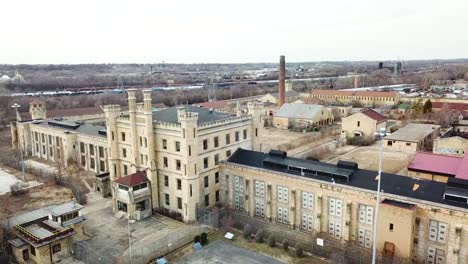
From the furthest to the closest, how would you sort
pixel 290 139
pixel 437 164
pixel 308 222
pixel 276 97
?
pixel 276 97, pixel 290 139, pixel 437 164, pixel 308 222

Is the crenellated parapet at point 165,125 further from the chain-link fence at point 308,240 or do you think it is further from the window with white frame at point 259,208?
the window with white frame at point 259,208

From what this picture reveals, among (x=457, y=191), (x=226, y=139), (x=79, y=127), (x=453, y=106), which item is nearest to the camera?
(x=457, y=191)

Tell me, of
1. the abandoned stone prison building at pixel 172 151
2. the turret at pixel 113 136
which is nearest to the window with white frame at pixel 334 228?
the abandoned stone prison building at pixel 172 151

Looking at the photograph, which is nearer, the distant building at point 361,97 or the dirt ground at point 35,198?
the dirt ground at point 35,198

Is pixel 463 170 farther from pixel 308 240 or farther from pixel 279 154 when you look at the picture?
pixel 279 154

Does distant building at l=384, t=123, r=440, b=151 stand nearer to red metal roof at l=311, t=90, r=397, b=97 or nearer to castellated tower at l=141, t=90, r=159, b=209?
castellated tower at l=141, t=90, r=159, b=209

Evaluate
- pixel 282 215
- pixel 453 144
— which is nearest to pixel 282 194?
pixel 282 215

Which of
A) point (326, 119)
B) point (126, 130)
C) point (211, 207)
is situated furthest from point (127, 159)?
point (326, 119)
